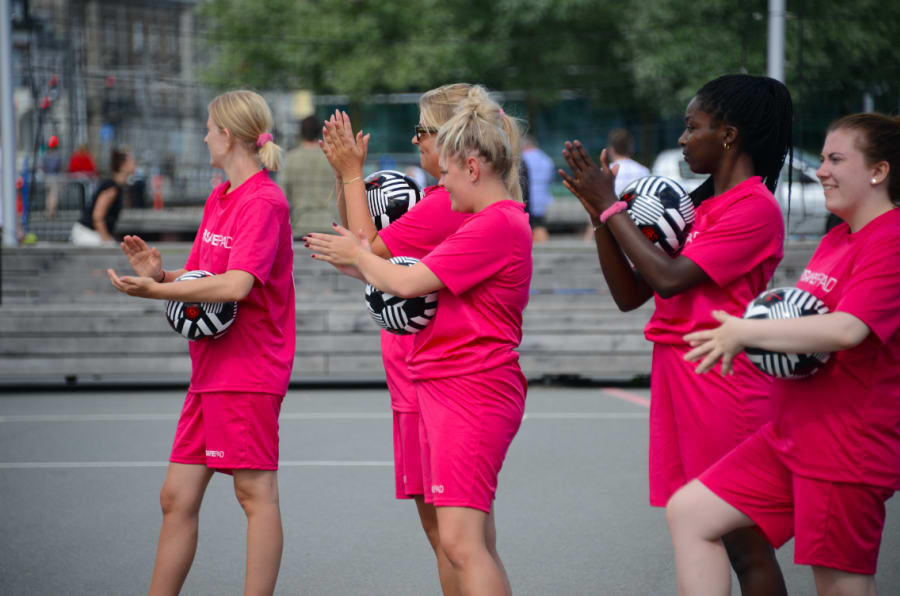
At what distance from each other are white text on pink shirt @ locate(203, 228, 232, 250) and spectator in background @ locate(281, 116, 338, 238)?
7.19m

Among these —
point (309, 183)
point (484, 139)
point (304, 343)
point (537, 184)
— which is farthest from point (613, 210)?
point (537, 184)

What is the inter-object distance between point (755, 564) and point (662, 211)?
1.15 meters

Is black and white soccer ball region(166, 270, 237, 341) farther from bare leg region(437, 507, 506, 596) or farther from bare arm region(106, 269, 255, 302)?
bare leg region(437, 507, 506, 596)

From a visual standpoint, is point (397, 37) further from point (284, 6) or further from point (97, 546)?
point (97, 546)

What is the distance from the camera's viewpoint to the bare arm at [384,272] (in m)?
3.45

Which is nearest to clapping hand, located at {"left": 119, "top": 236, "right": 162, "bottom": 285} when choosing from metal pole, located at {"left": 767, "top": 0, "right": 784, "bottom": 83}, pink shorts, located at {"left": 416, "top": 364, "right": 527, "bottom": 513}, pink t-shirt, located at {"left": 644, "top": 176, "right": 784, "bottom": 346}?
pink shorts, located at {"left": 416, "top": 364, "right": 527, "bottom": 513}

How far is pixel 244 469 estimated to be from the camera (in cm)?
406

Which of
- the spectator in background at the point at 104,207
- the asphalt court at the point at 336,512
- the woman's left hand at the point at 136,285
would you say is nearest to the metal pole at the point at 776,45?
the asphalt court at the point at 336,512

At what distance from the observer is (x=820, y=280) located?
3148 millimetres

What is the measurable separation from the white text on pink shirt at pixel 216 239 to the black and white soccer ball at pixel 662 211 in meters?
1.45

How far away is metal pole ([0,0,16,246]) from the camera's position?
1289 cm

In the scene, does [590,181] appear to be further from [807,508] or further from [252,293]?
[252,293]

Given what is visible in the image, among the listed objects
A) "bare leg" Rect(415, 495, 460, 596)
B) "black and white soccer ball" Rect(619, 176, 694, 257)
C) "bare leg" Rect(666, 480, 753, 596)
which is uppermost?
"black and white soccer ball" Rect(619, 176, 694, 257)

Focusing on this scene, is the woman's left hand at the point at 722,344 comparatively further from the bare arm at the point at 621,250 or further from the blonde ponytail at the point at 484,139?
the blonde ponytail at the point at 484,139
